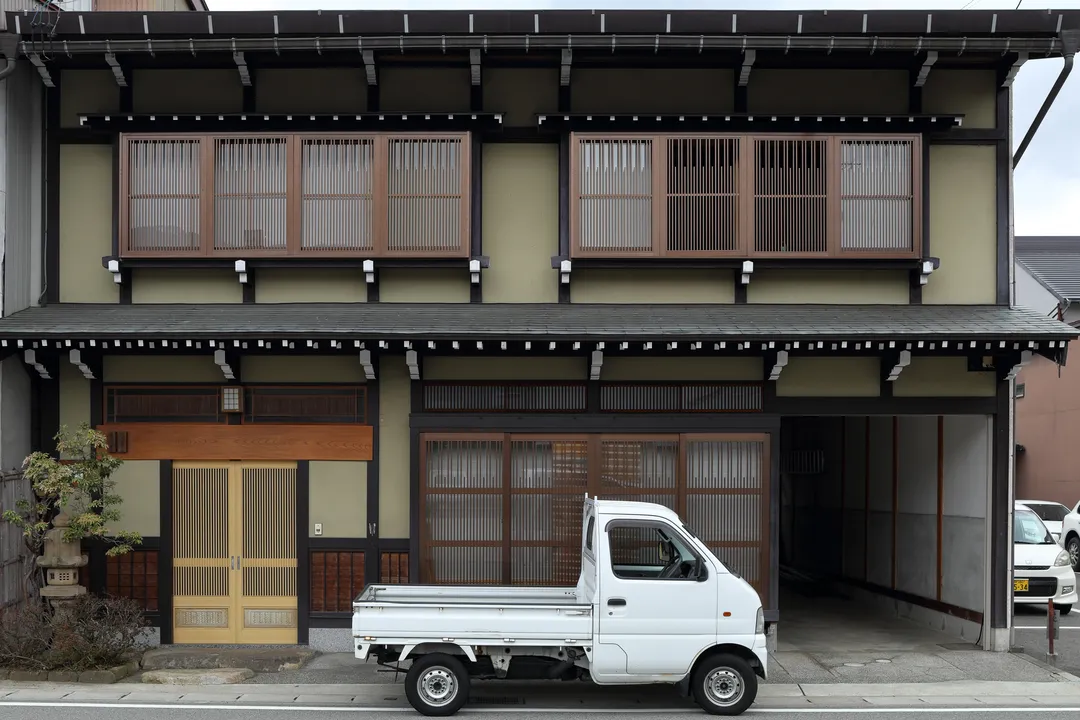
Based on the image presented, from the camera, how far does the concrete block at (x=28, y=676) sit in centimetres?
1011

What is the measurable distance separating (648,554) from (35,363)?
26.2ft

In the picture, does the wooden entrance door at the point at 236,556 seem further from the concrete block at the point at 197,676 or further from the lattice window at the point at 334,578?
the concrete block at the point at 197,676

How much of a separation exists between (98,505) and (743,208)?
887 cm

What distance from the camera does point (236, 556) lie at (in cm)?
1181

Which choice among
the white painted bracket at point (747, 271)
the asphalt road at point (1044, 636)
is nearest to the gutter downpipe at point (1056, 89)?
the white painted bracket at point (747, 271)

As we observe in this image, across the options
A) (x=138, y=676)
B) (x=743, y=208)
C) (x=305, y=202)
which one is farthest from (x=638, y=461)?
(x=138, y=676)

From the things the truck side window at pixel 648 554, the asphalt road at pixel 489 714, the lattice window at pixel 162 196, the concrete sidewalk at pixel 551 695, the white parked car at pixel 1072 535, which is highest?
the lattice window at pixel 162 196

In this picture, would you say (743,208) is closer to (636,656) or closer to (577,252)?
(577,252)

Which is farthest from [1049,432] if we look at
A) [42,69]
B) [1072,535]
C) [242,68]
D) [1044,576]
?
[42,69]

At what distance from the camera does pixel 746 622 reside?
30.0 feet

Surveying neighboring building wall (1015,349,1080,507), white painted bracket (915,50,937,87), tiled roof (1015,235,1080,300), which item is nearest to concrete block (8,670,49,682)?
white painted bracket (915,50,937,87)

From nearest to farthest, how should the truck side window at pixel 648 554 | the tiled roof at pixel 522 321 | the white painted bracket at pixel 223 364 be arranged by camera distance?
the truck side window at pixel 648 554, the tiled roof at pixel 522 321, the white painted bracket at pixel 223 364

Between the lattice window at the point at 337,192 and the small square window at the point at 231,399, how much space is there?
6.71ft

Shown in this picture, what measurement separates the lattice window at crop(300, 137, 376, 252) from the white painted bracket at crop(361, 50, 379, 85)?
2.42 ft
